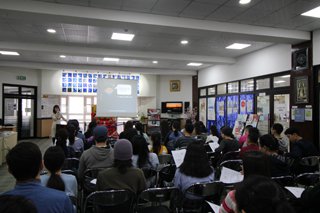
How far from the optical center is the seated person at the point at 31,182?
123 cm

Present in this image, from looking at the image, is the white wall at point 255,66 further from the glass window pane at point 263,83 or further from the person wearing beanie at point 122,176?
the person wearing beanie at point 122,176

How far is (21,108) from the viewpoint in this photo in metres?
11.2

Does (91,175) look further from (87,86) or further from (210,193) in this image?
(87,86)

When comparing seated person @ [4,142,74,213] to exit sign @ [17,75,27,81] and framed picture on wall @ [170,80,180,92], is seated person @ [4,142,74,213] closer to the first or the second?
exit sign @ [17,75,27,81]

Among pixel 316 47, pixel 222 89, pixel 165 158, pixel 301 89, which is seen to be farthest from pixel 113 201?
pixel 222 89

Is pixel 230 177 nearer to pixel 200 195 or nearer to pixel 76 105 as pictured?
pixel 200 195

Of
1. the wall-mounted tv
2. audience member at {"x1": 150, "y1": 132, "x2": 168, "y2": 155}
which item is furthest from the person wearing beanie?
the wall-mounted tv

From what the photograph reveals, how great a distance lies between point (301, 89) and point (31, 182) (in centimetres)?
640

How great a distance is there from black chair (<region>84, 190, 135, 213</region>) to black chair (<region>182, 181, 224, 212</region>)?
56 cm

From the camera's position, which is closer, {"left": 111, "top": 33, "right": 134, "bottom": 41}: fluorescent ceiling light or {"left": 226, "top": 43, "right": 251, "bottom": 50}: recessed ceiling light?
{"left": 111, "top": 33, "right": 134, "bottom": 41}: fluorescent ceiling light

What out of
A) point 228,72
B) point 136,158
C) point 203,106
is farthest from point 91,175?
point 203,106

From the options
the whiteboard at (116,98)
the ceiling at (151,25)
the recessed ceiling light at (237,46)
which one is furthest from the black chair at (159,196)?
the whiteboard at (116,98)

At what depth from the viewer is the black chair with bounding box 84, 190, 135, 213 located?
2057 millimetres

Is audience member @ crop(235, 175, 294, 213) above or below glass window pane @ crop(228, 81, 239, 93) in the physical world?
below
